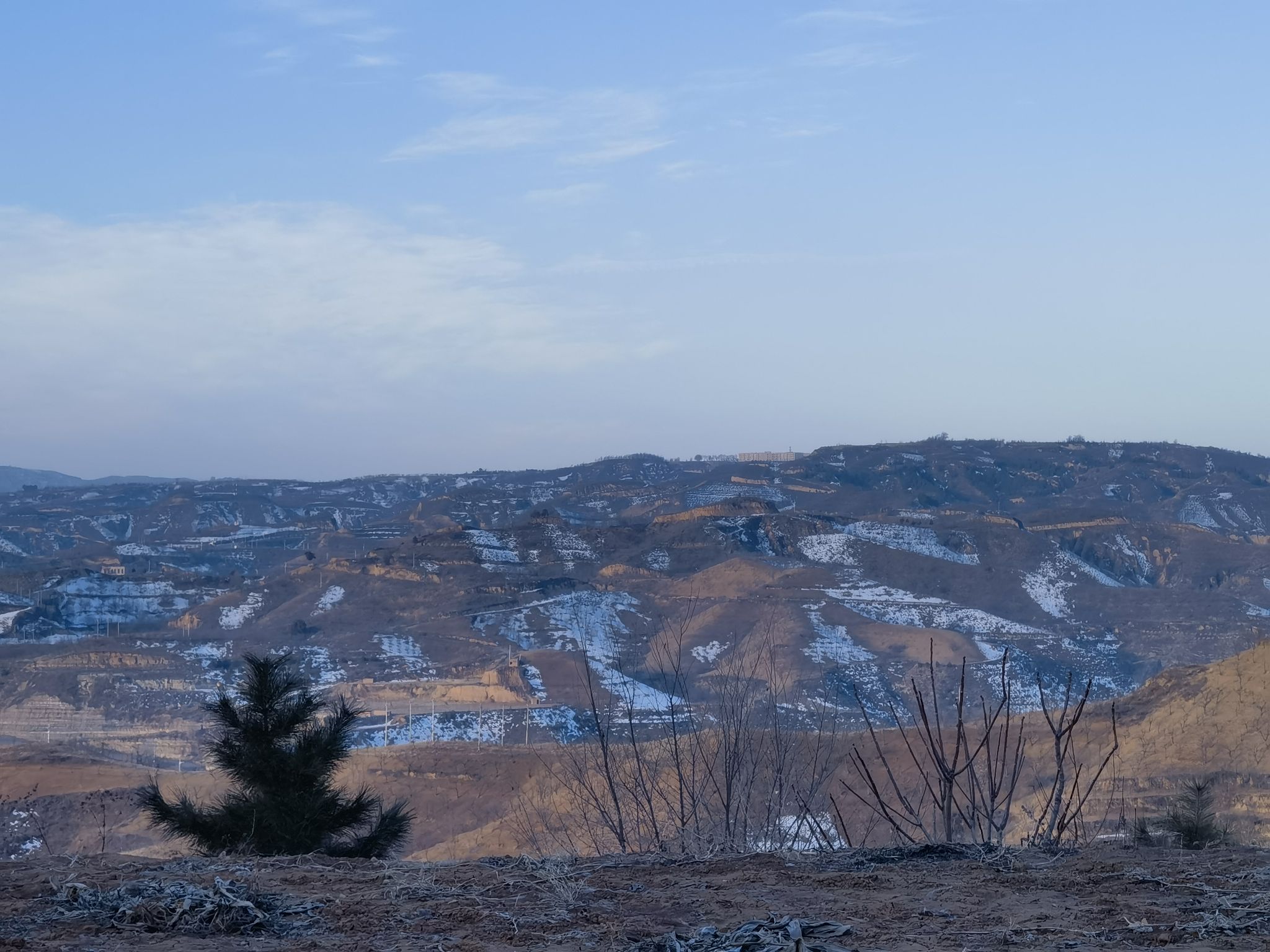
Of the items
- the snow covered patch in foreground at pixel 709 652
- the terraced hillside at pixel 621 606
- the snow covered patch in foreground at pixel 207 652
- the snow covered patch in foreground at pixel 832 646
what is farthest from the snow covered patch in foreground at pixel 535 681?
the snow covered patch in foreground at pixel 207 652

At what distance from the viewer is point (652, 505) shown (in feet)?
423

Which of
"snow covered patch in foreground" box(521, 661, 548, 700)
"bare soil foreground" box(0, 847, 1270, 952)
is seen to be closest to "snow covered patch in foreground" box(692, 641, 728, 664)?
"snow covered patch in foreground" box(521, 661, 548, 700)

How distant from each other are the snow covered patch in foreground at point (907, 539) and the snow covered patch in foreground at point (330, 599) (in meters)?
32.9

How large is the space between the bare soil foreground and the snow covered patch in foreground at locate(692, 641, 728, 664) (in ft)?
166

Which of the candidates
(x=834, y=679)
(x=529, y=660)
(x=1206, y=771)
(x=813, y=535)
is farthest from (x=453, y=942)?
(x=813, y=535)

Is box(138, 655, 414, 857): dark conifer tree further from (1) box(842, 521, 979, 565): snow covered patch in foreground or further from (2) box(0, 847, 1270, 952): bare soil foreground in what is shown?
(1) box(842, 521, 979, 565): snow covered patch in foreground

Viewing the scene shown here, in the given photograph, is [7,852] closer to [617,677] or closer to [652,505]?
[617,677]

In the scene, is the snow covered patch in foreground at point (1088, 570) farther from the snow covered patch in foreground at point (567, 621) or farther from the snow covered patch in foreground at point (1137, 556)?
the snow covered patch in foreground at point (567, 621)

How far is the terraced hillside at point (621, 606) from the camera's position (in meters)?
53.9

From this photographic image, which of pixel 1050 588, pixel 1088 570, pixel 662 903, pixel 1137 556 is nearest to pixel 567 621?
pixel 1050 588

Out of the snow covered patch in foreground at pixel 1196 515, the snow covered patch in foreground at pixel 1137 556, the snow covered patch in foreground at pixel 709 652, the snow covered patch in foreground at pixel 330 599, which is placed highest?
the snow covered patch in foreground at pixel 1196 515

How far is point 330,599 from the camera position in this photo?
74.4m

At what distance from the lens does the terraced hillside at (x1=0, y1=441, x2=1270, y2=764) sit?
53.9 meters

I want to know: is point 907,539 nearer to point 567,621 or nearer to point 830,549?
point 830,549
